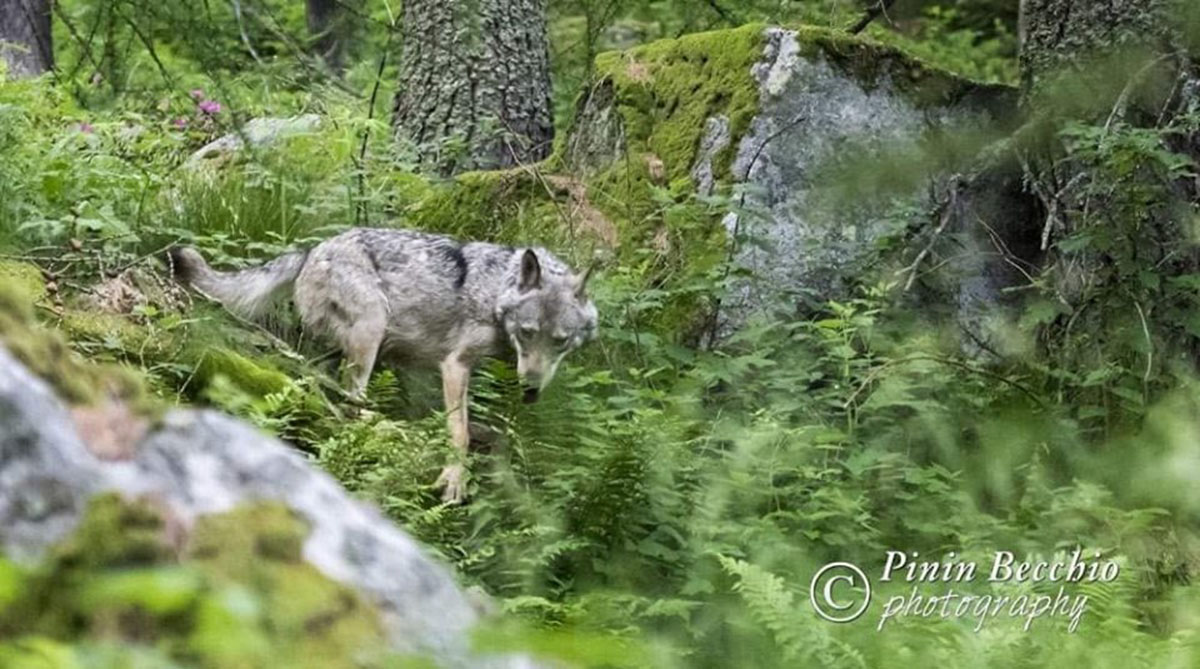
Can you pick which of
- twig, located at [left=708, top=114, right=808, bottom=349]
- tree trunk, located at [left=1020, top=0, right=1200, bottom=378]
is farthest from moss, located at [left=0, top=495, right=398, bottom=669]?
twig, located at [left=708, top=114, right=808, bottom=349]

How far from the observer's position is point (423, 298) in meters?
7.93

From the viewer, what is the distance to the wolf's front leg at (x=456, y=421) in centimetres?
620

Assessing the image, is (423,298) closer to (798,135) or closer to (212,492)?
(798,135)

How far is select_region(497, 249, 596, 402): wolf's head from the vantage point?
24.7ft

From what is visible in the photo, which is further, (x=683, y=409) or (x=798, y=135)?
(x=798, y=135)

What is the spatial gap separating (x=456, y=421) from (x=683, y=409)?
0.99m

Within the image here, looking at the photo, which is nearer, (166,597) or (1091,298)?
(166,597)

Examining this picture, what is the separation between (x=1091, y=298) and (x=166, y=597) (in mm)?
6418

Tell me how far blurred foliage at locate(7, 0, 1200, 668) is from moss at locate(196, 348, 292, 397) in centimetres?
2

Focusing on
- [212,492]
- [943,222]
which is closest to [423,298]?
[943,222]

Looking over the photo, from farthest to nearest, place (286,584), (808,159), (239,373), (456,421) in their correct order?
(808,159) → (456,421) → (239,373) → (286,584)

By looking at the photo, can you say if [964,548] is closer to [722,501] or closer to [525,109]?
[722,501]

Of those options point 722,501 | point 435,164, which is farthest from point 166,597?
point 435,164

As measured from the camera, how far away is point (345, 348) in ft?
25.5
